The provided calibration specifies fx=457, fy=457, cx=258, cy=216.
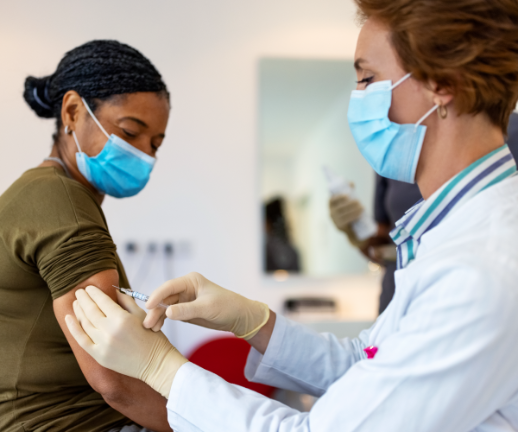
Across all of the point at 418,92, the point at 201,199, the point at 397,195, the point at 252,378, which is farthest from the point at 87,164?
the point at 201,199

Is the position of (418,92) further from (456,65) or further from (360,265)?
(360,265)

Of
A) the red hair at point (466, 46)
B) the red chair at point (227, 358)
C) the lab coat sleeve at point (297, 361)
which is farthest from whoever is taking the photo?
the red chair at point (227, 358)

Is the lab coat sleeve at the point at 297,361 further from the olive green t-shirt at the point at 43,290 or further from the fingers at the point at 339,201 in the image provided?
the fingers at the point at 339,201

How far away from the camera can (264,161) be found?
2.98 metres

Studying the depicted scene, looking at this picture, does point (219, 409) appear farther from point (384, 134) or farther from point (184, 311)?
point (384, 134)

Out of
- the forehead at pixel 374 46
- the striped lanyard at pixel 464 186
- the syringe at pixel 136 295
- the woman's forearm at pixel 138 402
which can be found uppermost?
the forehead at pixel 374 46

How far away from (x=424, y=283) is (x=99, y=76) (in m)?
0.83

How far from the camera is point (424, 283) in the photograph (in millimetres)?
664

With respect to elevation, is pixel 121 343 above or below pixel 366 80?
below

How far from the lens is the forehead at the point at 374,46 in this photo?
82 cm

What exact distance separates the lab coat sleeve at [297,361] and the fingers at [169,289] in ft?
0.76

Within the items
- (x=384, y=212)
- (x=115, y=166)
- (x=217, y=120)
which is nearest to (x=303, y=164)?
(x=217, y=120)

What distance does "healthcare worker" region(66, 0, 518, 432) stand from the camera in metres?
0.62

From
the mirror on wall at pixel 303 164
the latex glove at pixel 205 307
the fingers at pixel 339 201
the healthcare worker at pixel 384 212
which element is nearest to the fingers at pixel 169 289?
the latex glove at pixel 205 307
